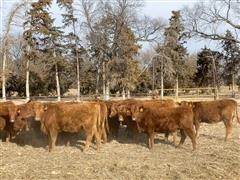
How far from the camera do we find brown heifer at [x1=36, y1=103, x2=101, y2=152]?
1330 centimetres

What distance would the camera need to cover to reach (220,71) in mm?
65500

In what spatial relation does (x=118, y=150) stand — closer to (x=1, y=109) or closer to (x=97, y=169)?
(x=97, y=169)

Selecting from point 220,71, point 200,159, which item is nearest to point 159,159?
point 200,159

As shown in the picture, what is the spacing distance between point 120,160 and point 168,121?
2678 millimetres

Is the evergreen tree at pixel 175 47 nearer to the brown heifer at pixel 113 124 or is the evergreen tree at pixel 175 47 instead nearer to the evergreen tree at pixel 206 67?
the evergreen tree at pixel 206 67

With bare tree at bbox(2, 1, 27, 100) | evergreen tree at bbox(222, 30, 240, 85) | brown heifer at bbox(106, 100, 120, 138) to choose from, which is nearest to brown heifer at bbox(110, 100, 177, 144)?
brown heifer at bbox(106, 100, 120, 138)

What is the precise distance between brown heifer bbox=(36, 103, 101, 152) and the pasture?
0.50 m

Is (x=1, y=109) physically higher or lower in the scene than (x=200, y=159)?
higher

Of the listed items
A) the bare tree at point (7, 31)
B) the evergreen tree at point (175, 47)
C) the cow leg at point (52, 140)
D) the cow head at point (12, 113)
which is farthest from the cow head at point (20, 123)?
Answer: the evergreen tree at point (175, 47)

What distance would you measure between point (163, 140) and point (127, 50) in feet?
110

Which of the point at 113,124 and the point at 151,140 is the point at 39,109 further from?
the point at 151,140

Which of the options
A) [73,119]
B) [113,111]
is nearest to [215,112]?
[113,111]

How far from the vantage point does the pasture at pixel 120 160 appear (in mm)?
9750

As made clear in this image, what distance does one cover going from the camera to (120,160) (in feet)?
36.9
